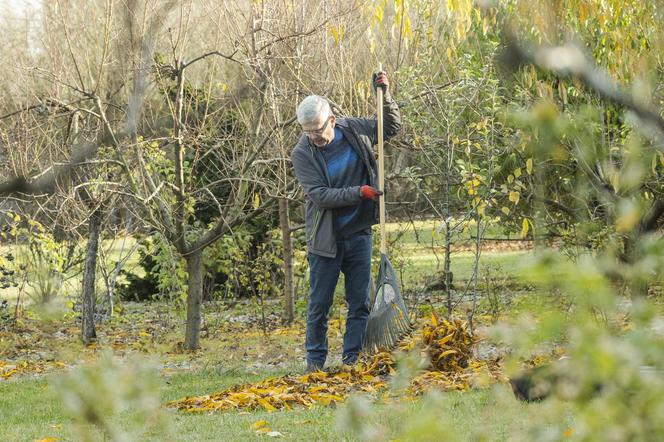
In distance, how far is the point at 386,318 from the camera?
6793 mm

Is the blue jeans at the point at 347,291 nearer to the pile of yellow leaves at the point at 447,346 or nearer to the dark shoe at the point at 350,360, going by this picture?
the dark shoe at the point at 350,360

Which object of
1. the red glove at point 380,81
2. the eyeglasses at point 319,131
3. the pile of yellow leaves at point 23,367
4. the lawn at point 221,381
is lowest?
the pile of yellow leaves at point 23,367

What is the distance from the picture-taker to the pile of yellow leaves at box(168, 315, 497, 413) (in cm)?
596

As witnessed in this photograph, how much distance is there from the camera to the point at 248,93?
10.9 meters

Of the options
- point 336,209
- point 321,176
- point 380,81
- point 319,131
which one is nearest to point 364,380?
point 336,209

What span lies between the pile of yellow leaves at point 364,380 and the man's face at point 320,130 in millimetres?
1464

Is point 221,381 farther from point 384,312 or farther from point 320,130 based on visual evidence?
point 320,130

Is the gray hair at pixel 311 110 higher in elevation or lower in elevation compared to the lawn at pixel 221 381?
higher

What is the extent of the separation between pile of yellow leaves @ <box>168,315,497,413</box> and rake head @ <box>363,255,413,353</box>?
0.10m

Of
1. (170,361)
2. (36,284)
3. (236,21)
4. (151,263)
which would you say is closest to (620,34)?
(236,21)

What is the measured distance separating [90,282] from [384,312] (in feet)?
16.1

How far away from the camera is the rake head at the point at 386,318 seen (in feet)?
22.2

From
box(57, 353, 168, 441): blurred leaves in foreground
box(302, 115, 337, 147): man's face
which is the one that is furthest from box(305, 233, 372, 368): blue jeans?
box(57, 353, 168, 441): blurred leaves in foreground

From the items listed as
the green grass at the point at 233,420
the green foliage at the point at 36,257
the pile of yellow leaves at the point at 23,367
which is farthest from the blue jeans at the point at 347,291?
the green foliage at the point at 36,257
